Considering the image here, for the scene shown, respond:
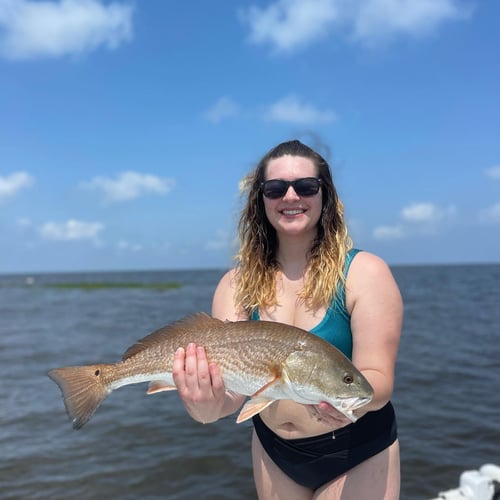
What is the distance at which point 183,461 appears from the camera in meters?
8.54

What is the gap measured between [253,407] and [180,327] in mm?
705

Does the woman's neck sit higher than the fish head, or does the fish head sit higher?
the woman's neck

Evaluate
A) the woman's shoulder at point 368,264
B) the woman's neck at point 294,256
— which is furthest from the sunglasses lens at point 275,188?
the woman's shoulder at point 368,264

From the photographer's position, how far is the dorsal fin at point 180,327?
10.1 ft

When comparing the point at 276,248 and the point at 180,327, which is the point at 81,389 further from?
the point at 276,248

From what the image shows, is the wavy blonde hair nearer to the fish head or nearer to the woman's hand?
the fish head

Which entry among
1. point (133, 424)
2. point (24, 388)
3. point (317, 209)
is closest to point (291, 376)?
point (317, 209)

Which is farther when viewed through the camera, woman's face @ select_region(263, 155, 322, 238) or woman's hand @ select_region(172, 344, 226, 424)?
woman's face @ select_region(263, 155, 322, 238)

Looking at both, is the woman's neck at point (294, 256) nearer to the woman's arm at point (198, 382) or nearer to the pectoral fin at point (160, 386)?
the woman's arm at point (198, 382)

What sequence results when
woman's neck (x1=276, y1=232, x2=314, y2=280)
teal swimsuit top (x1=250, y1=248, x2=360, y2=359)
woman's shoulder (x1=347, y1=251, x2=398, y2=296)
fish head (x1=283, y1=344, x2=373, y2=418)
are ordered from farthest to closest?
woman's neck (x1=276, y1=232, x2=314, y2=280) → teal swimsuit top (x1=250, y1=248, x2=360, y2=359) → woman's shoulder (x1=347, y1=251, x2=398, y2=296) → fish head (x1=283, y1=344, x2=373, y2=418)

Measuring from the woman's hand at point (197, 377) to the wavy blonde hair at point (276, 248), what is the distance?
27.8 inches

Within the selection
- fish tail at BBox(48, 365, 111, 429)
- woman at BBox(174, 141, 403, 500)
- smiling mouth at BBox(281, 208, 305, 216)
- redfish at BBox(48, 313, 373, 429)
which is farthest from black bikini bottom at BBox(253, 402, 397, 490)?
smiling mouth at BBox(281, 208, 305, 216)

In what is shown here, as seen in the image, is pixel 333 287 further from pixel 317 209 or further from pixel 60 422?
pixel 60 422

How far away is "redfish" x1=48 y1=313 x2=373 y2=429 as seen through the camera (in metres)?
2.77
